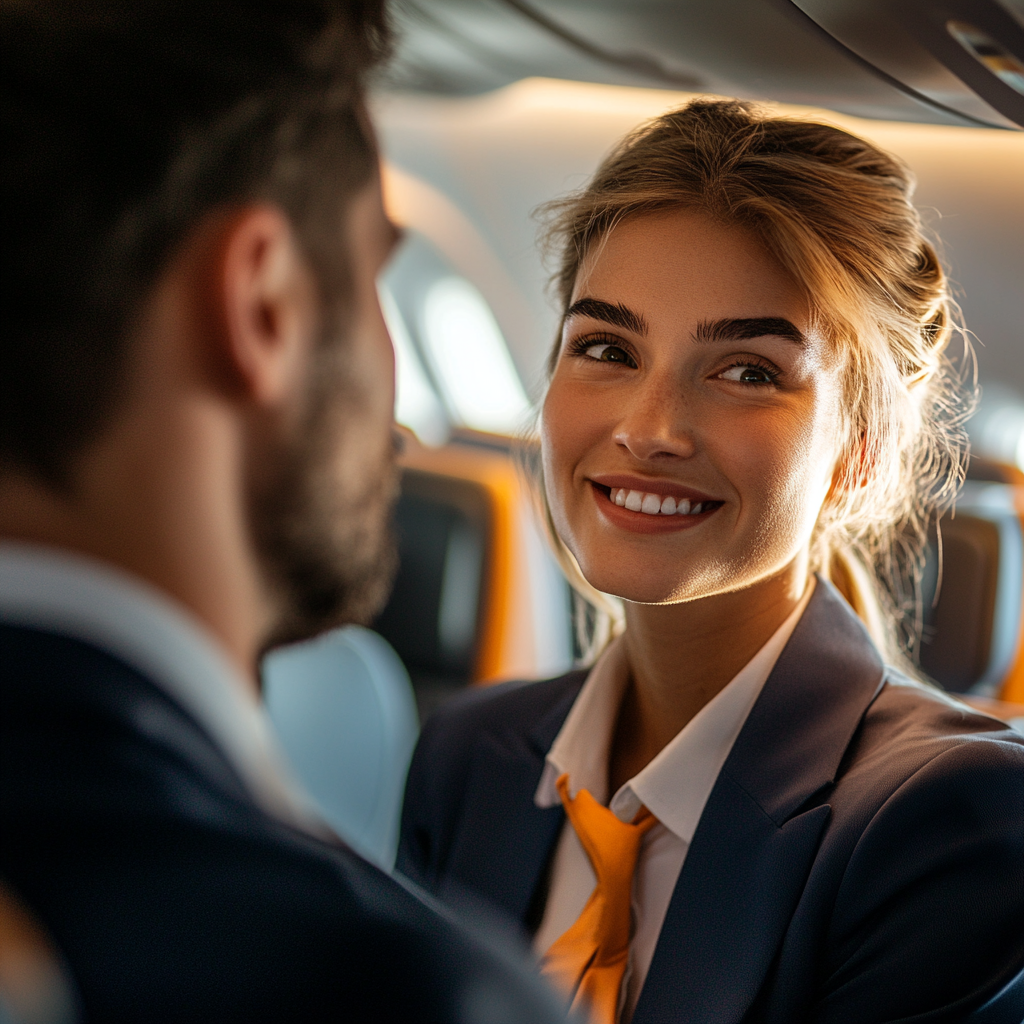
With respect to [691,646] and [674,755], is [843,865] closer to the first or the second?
[674,755]

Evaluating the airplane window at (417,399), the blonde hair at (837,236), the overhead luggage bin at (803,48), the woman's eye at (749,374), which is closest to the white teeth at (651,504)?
the woman's eye at (749,374)

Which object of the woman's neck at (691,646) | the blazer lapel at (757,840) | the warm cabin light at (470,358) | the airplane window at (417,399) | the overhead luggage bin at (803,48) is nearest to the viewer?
the overhead luggage bin at (803,48)

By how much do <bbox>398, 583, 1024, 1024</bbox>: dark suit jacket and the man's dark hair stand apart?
73cm

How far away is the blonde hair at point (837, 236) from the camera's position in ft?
3.32

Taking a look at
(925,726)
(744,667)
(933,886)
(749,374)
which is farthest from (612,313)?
(933,886)

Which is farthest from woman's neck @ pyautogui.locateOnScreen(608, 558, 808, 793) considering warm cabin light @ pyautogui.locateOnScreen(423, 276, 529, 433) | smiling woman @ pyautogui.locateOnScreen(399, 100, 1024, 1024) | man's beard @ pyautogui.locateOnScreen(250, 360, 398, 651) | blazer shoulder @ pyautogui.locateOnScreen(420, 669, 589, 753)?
warm cabin light @ pyautogui.locateOnScreen(423, 276, 529, 433)

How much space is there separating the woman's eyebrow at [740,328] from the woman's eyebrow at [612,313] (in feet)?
0.21

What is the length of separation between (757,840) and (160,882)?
2.26 feet

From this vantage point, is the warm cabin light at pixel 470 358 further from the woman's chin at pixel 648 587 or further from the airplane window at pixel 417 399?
the woman's chin at pixel 648 587

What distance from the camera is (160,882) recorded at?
15.1 inches

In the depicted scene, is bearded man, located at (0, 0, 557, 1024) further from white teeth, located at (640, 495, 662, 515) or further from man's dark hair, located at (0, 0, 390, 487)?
white teeth, located at (640, 495, 662, 515)

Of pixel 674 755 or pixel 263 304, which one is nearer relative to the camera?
pixel 263 304

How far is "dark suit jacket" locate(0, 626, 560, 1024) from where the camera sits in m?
0.37

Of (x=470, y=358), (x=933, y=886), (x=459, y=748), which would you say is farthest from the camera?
(x=470, y=358)
